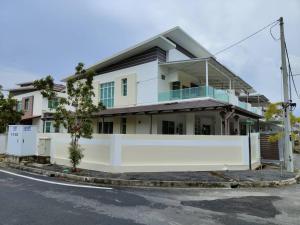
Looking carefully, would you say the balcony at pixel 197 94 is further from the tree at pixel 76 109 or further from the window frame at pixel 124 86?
the tree at pixel 76 109

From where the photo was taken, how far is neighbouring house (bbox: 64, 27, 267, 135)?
1916 centimetres

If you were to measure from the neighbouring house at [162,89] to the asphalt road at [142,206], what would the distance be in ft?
31.8

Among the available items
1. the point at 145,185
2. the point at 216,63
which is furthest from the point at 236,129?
the point at 145,185

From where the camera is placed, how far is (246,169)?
13094 mm

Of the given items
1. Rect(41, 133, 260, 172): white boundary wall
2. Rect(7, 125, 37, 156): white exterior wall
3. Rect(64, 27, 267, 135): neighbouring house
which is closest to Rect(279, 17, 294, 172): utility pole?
Rect(41, 133, 260, 172): white boundary wall

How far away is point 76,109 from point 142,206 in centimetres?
666

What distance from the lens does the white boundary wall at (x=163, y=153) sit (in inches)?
447

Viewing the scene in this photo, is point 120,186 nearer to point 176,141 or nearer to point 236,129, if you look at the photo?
point 176,141

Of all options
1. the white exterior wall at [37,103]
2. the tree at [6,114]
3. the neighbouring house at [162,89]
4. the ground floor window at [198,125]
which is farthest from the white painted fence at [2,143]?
the ground floor window at [198,125]

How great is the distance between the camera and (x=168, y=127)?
21875mm

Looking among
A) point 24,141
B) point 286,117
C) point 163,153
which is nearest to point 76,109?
point 163,153

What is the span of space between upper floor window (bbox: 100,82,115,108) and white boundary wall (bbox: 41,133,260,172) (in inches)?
452

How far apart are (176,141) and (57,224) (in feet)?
25.5

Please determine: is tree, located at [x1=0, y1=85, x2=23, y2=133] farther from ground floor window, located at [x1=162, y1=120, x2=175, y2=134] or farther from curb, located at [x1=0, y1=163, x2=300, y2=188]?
ground floor window, located at [x1=162, y1=120, x2=175, y2=134]
